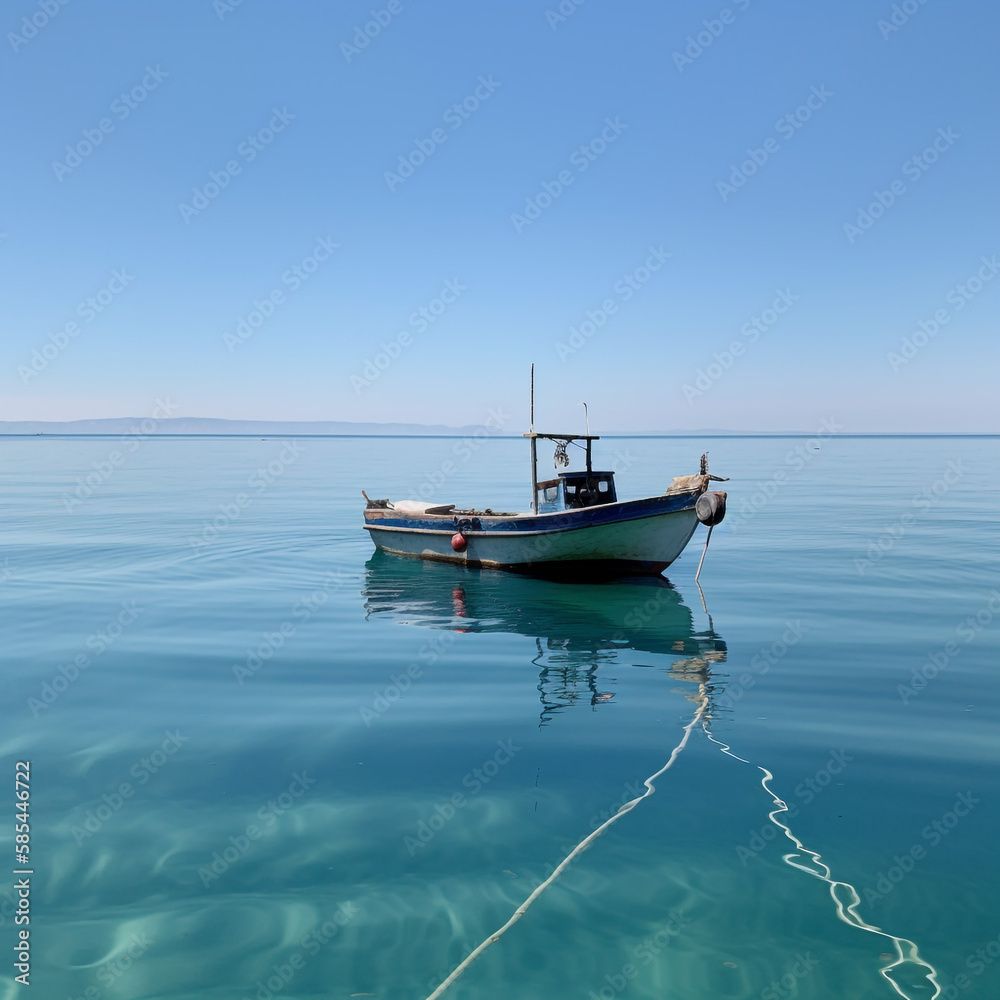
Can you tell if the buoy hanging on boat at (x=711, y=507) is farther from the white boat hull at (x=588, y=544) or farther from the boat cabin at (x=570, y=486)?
the boat cabin at (x=570, y=486)

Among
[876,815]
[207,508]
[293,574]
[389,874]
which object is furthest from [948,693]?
[207,508]

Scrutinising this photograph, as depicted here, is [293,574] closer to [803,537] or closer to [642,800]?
[642,800]

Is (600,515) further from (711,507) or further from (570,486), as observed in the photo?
(711,507)

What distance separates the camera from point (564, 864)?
681 cm

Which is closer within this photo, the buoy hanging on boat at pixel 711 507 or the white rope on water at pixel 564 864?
the white rope on water at pixel 564 864

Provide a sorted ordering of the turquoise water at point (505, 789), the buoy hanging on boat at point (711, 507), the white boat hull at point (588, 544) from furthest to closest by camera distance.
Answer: the white boat hull at point (588, 544) < the buoy hanging on boat at point (711, 507) < the turquoise water at point (505, 789)

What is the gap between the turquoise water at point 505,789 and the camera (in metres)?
5.74

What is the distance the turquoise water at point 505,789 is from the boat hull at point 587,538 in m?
1.54

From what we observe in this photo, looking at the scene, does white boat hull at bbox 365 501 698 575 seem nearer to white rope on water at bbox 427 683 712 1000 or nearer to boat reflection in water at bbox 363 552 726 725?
boat reflection in water at bbox 363 552 726 725

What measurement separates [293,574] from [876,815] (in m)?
17.2

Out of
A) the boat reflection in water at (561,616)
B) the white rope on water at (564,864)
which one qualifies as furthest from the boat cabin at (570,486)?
the white rope on water at (564,864)

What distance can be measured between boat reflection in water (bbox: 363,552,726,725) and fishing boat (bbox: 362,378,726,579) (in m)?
0.54

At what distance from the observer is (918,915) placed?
612 centimetres

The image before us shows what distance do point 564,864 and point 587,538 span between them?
13.4 metres
